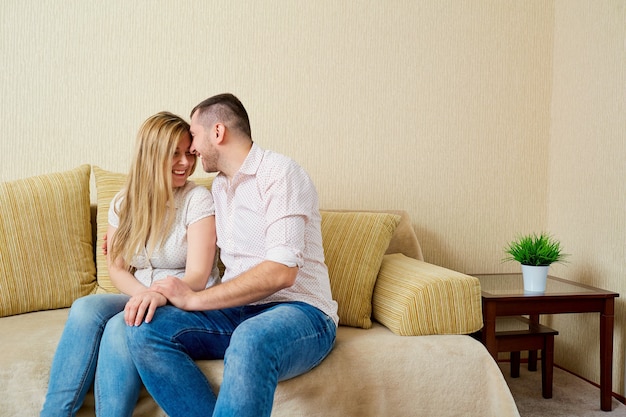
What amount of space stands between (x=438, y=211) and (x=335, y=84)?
78 centimetres

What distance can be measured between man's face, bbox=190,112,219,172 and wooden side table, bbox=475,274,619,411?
109 cm

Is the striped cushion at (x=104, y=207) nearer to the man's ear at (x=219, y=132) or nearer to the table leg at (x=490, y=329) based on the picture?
the man's ear at (x=219, y=132)

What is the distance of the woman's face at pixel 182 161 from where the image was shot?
5.58 feet

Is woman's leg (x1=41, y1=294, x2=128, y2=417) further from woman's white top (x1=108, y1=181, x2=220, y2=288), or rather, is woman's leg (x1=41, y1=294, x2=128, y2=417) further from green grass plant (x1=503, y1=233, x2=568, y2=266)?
green grass plant (x1=503, y1=233, x2=568, y2=266)

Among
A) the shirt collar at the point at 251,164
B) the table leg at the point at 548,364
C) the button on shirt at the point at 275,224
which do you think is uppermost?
the shirt collar at the point at 251,164

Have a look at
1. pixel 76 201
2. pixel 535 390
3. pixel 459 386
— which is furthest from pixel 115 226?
pixel 535 390

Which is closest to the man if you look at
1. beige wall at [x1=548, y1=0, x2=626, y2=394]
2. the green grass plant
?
the green grass plant

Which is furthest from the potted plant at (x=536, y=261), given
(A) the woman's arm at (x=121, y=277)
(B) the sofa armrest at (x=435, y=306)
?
(A) the woman's arm at (x=121, y=277)

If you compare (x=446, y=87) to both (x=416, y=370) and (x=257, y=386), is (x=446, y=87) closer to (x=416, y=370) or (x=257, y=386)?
(x=416, y=370)

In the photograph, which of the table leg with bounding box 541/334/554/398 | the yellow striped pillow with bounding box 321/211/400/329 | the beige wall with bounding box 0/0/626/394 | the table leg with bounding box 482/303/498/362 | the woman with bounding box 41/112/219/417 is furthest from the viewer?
the beige wall with bounding box 0/0/626/394

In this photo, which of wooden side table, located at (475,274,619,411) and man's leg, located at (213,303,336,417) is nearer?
man's leg, located at (213,303,336,417)

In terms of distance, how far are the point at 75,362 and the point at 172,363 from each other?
293 mm

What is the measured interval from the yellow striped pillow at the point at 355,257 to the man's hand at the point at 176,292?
1.86 ft

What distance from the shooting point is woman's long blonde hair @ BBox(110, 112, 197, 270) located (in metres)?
1.66
